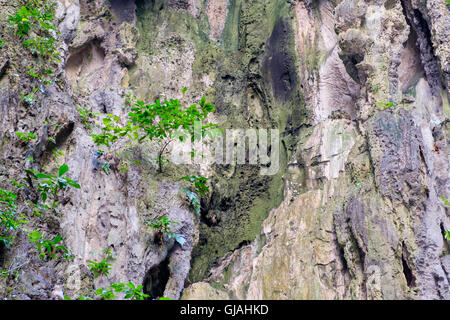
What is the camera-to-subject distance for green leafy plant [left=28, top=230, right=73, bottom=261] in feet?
13.8

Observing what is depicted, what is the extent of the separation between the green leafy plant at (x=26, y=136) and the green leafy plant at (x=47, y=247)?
110 centimetres

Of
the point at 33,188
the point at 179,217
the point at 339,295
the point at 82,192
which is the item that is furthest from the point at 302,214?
the point at 33,188

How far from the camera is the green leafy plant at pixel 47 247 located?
4.21 m

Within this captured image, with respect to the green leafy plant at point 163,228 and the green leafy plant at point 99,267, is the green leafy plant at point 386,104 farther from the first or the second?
the green leafy plant at point 99,267

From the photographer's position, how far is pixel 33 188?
4789mm

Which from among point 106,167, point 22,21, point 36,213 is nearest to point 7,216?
point 36,213

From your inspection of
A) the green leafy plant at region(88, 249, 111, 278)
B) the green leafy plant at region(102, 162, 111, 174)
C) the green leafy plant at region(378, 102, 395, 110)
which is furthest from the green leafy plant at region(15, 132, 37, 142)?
the green leafy plant at region(378, 102, 395, 110)

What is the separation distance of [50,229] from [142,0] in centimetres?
562

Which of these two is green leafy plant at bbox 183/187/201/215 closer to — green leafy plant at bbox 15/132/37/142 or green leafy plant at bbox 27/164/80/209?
green leafy plant at bbox 27/164/80/209

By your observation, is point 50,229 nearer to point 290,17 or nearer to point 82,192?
point 82,192

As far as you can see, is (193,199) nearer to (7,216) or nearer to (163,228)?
(163,228)

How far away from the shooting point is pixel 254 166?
7676 mm

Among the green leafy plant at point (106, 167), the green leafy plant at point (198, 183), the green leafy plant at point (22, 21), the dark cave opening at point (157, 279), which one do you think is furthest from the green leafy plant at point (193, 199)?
the green leafy plant at point (22, 21)

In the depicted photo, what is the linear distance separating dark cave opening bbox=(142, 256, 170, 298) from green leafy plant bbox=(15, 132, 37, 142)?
2152 millimetres
